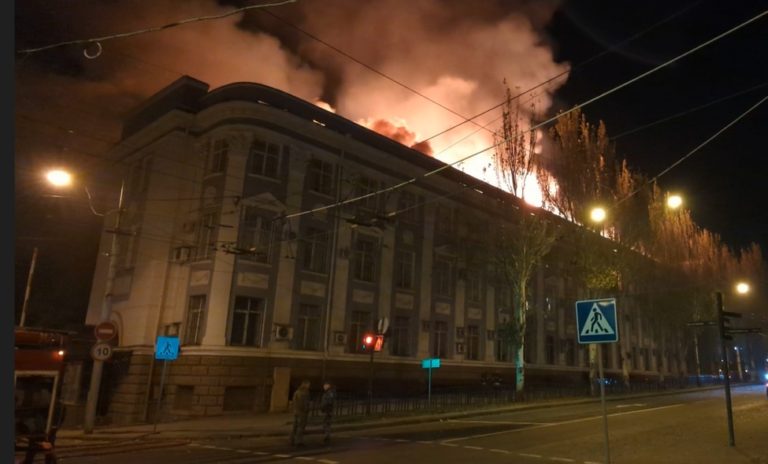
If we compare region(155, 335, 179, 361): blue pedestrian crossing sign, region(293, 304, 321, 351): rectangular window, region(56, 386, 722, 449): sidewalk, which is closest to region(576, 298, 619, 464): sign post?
region(56, 386, 722, 449): sidewalk

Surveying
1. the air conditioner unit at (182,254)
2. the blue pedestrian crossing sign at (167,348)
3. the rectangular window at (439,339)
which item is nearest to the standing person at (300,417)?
the blue pedestrian crossing sign at (167,348)

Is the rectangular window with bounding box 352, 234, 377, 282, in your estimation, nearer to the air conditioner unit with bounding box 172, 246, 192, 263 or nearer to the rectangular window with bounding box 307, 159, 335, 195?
the rectangular window with bounding box 307, 159, 335, 195

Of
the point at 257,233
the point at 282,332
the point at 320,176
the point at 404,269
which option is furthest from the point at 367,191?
the point at 282,332

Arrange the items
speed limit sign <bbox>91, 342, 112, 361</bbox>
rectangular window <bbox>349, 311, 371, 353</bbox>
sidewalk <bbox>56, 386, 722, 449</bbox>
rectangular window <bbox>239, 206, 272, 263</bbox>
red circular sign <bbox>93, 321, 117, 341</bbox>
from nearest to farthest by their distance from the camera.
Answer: sidewalk <bbox>56, 386, 722, 449</bbox> → speed limit sign <bbox>91, 342, 112, 361</bbox> → red circular sign <bbox>93, 321, 117, 341</bbox> → rectangular window <bbox>239, 206, 272, 263</bbox> → rectangular window <bbox>349, 311, 371, 353</bbox>

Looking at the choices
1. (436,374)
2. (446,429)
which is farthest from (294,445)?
(436,374)

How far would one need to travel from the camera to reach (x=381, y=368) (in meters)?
30.4

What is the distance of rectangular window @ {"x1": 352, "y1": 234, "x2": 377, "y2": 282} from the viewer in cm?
3091

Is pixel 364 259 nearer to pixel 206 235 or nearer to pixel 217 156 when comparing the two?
pixel 206 235

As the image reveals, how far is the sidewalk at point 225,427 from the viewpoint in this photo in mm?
16453

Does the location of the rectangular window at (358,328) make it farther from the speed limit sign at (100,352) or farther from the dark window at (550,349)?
the dark window at (550,349)

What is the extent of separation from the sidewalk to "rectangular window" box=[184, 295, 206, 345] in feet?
13.1

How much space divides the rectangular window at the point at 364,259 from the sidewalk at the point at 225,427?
938cm

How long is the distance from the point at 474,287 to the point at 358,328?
1137cm

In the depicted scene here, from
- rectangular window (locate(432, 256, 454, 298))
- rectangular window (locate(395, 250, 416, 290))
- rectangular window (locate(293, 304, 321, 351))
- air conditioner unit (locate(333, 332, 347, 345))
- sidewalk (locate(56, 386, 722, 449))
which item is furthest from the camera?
rectangular window (locate(432, 256, 454, 298))
